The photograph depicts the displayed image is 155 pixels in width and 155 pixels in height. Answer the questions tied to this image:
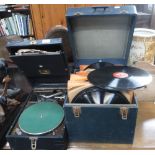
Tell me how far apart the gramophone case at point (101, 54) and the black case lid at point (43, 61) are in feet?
0.48

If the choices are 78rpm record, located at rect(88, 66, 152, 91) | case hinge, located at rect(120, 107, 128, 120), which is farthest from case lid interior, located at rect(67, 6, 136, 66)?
case hinge, located at rect(120, 107, 128, 120)

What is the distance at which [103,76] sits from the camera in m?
0.84

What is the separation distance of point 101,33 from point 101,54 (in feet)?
0.47

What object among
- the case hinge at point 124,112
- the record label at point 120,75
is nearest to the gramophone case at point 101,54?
the case hinge at point 124,112

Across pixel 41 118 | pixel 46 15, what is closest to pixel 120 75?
pixel 41 118

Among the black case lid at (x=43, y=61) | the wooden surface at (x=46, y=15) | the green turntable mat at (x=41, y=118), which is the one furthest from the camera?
the wooden surface at (x=46, y=15)

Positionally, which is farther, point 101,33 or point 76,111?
point 101,33

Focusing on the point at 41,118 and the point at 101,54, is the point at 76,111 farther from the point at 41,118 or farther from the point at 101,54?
the point at 101,54

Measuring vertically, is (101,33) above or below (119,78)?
above

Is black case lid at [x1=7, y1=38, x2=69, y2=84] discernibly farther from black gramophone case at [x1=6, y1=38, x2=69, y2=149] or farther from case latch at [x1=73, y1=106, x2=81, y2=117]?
case latch at [x1=73, y1=106, x2=81, y2=117]

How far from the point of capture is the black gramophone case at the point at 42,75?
81 cm

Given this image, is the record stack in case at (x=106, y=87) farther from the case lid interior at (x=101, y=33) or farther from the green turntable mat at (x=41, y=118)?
the case lid interior at (x=101, y=33)

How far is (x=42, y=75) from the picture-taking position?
3.90ft
